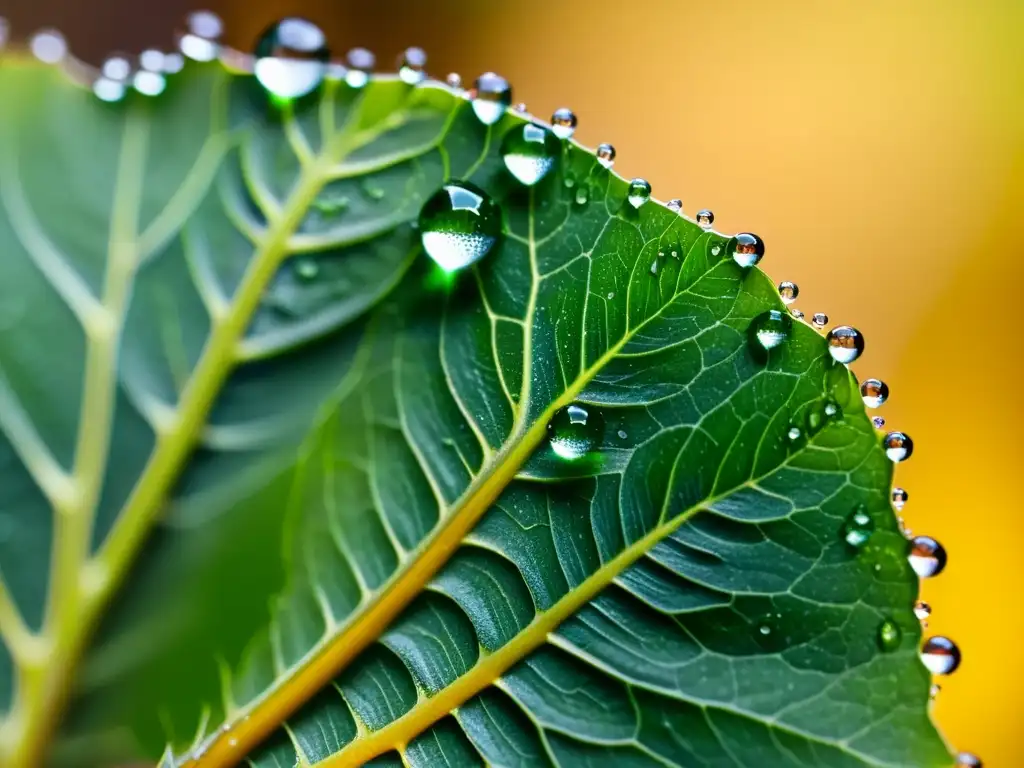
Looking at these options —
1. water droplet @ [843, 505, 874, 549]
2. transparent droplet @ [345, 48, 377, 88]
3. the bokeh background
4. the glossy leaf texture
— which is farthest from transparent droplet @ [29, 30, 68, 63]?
the bokeh background

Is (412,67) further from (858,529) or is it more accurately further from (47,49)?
(858,529)

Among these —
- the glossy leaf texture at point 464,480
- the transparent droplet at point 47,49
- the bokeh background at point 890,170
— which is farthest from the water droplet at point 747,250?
the bokeh background at point 890,170

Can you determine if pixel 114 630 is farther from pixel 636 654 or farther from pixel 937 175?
pixel 937 175

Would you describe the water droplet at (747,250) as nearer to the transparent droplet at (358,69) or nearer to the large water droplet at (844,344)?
the large water droplet at (844,344)

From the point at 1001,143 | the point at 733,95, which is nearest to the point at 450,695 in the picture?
the point at 733,95

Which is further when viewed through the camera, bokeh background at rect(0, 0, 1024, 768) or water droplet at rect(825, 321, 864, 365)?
bokeh background at rect(0, 0, 1024, 768)

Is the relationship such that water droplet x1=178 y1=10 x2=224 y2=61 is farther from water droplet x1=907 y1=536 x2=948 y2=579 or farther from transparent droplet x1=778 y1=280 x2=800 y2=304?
water droplet x1=907 y1=536 x2=948 y2=579
